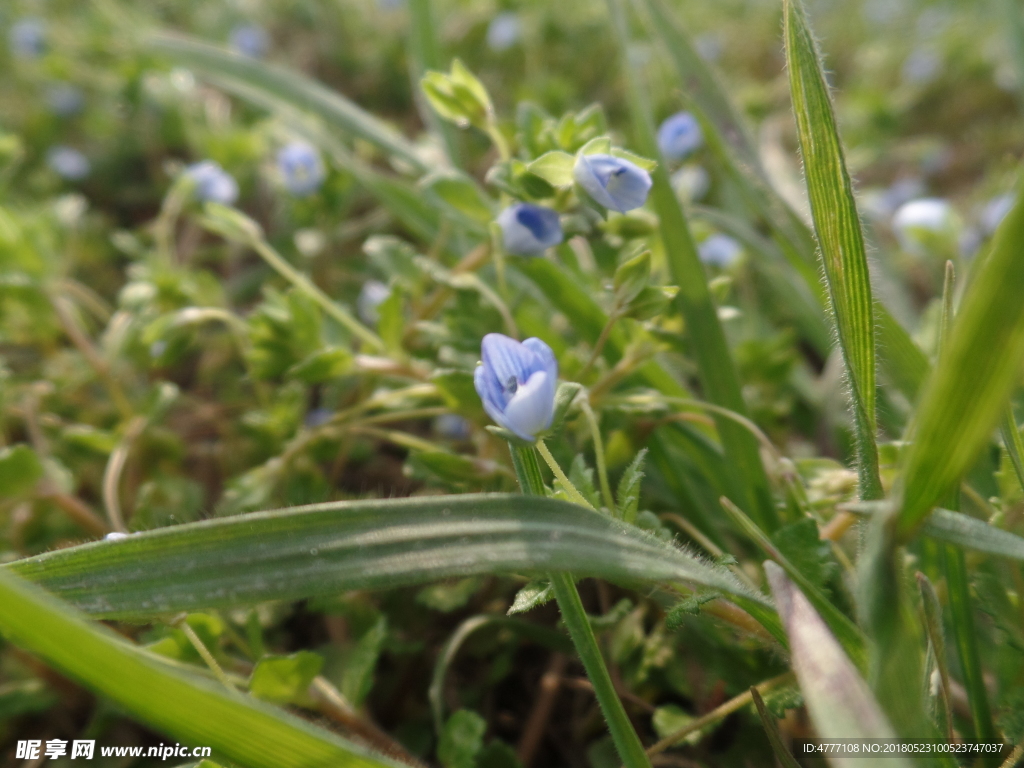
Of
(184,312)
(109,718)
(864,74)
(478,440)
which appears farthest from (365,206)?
(864,74)

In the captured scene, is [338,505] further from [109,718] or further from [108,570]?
[109,718]

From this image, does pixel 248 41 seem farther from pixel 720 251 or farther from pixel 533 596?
pixel 533 596

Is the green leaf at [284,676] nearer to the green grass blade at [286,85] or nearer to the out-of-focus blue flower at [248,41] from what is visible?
the green grass blade at [286,85]

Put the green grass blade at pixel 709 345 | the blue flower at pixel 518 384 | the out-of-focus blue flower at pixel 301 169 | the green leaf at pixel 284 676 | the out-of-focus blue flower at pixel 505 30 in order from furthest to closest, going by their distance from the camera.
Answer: the out-of-focus blue flower at pixel 505 30, the out-of-focus blue flower at pixel 301 169, the green grass blade at pixel 709 345, the green leaf at pixel 284 676, the blue flower at pixel 518 384

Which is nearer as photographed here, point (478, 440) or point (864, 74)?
point (478, 440)

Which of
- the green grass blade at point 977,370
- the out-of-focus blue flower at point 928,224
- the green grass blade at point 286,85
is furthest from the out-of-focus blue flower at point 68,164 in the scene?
the green grass blade at point 977,370
